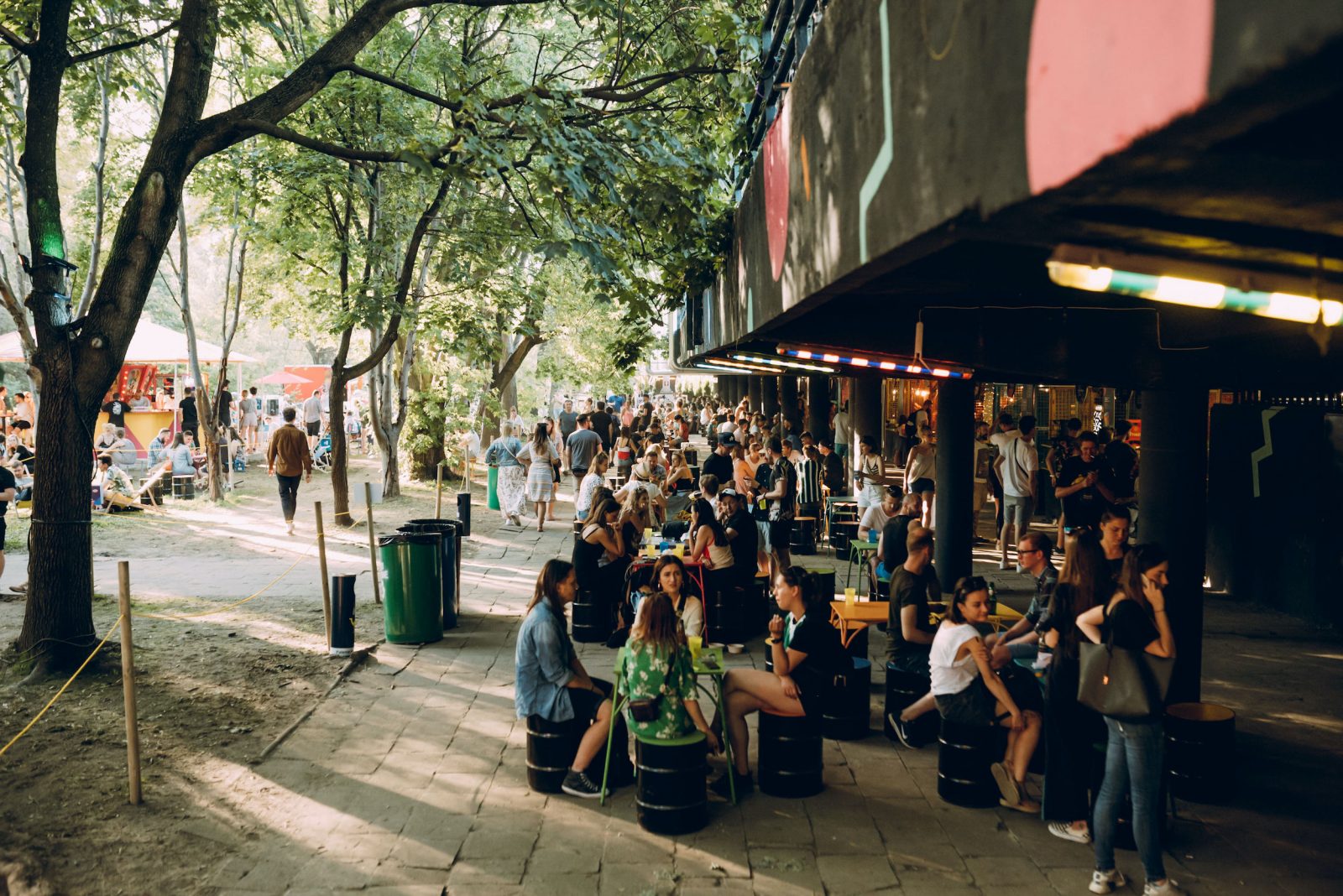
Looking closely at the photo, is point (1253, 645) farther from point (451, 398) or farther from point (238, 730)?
point (451, 398)

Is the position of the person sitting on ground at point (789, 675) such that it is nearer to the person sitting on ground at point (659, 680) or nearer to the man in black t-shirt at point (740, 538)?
the person sitting on ground at point (659, 680)

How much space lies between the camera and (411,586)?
10430 millimetres

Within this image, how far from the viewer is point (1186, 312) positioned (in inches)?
261

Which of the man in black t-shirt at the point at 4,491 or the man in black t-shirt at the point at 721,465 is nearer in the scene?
the man in black t-shirt at the point at 4,491

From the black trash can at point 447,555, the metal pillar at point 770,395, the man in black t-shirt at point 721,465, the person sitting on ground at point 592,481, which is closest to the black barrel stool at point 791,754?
the black trash can at point 447,555

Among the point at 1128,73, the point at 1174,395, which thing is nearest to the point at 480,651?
the point at 1174,395

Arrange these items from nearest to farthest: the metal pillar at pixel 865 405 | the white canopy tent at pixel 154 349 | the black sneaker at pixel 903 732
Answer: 1. the black sneaker at pixel 903 732
2. the metal pillar at pixel 865 405
3. the white canopy tent at pixel 154 349

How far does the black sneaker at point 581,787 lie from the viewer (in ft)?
22.2

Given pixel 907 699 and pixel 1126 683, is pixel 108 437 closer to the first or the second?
pixel 907 699

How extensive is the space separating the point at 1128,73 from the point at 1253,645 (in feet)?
33.2

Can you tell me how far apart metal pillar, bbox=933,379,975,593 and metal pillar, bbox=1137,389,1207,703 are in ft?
15.5

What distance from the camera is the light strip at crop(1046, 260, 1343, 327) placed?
2.94 meters

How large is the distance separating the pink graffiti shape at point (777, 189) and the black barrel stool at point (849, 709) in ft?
10.5

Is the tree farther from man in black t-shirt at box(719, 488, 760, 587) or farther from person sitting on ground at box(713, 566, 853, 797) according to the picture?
person sitting on ground at box(713, 566, 853, 797)
